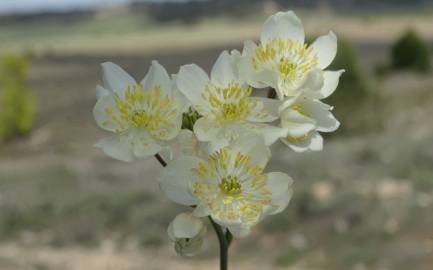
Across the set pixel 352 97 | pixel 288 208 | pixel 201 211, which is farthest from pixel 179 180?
pixel 352 97

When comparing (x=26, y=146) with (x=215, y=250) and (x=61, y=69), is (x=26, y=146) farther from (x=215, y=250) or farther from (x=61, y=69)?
(x=61, y=69)

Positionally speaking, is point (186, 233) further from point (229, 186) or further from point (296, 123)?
point (296, 123)

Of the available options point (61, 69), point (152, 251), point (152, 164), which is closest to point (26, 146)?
point (152, 164)

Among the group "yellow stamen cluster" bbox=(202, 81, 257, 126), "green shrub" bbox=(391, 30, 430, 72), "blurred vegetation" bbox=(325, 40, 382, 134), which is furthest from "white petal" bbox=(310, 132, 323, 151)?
"green shrub" bbox=(391, 30, 430, 72)

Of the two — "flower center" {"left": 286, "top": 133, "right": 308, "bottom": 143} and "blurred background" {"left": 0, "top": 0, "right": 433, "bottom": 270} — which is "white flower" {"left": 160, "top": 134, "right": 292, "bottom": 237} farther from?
"blurred background" {"left": 0, "top": 0, "right": 433, "bottom": 270}

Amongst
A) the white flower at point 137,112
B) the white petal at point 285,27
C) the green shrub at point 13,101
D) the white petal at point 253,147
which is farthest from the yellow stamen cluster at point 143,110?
the green shrub at point 13,101

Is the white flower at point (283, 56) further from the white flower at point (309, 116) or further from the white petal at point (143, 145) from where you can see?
the white petal at point (143, 145)
